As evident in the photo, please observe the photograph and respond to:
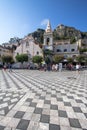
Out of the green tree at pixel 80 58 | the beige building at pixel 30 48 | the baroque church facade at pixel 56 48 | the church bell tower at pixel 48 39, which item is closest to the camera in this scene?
the green tree at pixel 80 58

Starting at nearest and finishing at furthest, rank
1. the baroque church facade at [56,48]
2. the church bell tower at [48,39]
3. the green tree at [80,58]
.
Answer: the green tree at [80,58] < the baroque church facade at [56,48] < the church bell tower at [48,39]

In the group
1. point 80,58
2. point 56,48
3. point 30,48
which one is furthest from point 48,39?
point 80,58

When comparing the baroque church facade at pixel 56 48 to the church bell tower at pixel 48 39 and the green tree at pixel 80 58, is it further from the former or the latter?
the green tree at pixel 80 58

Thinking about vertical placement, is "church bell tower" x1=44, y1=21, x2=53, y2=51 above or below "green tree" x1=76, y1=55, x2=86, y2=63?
above

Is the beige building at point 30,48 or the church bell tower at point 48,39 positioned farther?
the church bell tower at point 48,39

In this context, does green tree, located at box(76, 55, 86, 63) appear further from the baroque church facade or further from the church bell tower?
the church bell tower

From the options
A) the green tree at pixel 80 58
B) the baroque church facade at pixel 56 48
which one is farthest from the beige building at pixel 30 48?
the green tree at pixel 80 58

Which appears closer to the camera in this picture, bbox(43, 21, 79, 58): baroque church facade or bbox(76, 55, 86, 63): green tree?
bbox(76, 55, 86, 63): green tree

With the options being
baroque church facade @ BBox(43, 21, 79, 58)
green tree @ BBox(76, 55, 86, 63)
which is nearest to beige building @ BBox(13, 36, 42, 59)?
baroque church facade @ BBox(43, 21, 79, 58)

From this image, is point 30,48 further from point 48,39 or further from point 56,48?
point 56,48

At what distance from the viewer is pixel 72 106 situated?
16.1ft

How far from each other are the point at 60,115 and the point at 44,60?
39499 mm

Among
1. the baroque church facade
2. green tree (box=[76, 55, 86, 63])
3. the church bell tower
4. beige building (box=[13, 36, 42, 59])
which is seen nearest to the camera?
A: green tree (box=[76, 55, 86, 63])

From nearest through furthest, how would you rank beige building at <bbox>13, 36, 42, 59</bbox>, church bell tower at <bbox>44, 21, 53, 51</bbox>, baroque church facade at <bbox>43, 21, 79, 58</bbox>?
beige building at <bbox>13, 36, 42, 59</bbox> → baroque church facade at <bbox>43, 21, 79, 58</bbox> → church bell tower at <bbox>44, 21, 53, 51</bbox>
